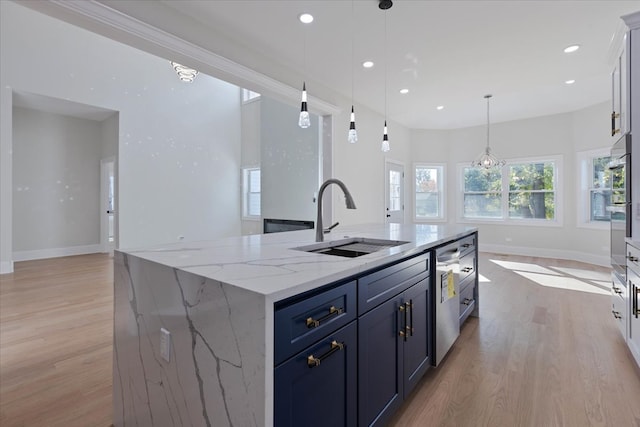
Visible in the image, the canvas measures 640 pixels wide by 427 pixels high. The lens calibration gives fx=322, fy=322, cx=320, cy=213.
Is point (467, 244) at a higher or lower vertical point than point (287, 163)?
lower

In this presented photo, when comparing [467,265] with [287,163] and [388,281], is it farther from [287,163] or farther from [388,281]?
[287,163]

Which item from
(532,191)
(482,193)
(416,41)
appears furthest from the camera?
(482,193)

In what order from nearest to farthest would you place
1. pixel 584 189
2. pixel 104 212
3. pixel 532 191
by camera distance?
pixel 584 189, pixel 532 191, pixel 104 212

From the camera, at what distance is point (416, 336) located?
74.2 inches

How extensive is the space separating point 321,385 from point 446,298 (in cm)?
144

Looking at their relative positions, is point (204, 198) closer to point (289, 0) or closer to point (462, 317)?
point (289, 0)

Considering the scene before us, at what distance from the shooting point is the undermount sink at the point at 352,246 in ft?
6.51

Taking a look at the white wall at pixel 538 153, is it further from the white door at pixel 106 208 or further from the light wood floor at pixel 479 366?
the white door at pixel 106 208

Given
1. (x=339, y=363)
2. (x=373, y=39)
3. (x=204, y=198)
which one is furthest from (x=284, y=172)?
(x=339, y=363)

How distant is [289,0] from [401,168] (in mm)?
5010

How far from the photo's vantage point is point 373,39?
135 inches

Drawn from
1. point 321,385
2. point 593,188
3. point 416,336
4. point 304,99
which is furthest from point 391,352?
point 593,188

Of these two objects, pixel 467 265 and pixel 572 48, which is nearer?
pixel 467 265

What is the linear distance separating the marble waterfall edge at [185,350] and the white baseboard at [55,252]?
660cm
